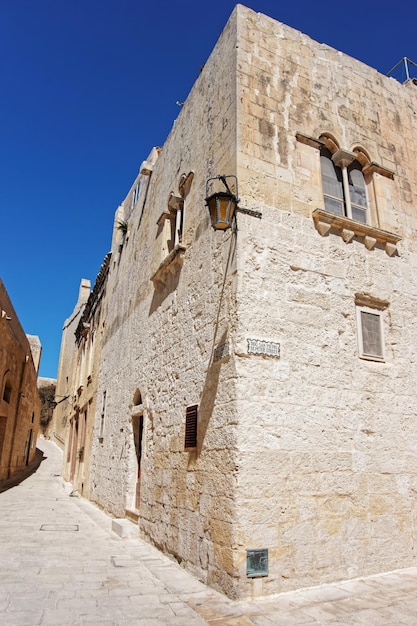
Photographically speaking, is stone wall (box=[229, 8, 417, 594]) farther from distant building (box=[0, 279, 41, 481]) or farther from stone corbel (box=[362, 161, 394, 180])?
distant building (box=[0, 279, 41, 481])

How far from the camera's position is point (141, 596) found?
4.16 meters

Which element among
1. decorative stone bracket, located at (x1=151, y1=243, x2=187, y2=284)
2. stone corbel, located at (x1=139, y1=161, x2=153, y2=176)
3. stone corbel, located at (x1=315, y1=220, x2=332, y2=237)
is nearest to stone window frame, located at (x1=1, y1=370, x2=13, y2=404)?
stone corbel, located at (x1=139, y1=161, x2=153, y2=176)

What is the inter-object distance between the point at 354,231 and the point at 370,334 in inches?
51.6

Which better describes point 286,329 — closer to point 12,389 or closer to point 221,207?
point 221,207

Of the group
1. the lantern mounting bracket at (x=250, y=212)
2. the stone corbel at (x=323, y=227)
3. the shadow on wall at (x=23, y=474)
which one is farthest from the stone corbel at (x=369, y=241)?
the shadow on wall at (x=23, y=474)

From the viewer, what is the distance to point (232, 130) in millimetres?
5500

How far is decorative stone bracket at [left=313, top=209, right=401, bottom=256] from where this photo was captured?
18.1 feet

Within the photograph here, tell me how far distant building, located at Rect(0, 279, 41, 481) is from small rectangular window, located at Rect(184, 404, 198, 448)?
881cm

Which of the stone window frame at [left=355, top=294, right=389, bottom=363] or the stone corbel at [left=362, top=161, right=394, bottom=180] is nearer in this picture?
the stone window frame at [left=355, top=294, right=389, bottom=363]

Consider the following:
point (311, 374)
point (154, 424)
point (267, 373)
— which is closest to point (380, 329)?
point (311, 374)

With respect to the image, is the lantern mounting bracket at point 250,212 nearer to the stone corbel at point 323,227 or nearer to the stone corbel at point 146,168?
the stone corbel at point 323,227

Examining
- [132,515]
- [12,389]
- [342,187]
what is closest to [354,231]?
[342,187]

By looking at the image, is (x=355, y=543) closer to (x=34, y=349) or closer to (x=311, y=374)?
(x=311, y=374)

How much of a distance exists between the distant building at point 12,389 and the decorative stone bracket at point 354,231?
988 cm
